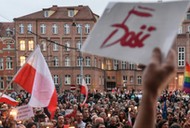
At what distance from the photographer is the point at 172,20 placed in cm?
200

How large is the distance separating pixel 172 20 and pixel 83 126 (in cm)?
722

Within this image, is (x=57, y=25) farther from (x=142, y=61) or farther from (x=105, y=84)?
(x=142, y=61)

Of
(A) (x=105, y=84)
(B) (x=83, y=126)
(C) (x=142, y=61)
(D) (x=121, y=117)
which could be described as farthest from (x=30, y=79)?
(A) (x=105, y=84)

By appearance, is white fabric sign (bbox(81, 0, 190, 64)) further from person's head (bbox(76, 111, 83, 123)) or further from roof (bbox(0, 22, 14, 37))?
roof (bbox(0, 22, 14, 37))

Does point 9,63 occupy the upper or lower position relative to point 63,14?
lower

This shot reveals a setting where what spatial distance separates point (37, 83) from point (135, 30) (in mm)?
5191

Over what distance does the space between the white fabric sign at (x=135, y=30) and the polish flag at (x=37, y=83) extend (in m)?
4.74

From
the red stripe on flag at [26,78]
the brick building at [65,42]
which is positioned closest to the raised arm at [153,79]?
the red stripe on flag at [26,78]

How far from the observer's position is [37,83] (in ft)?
23.5

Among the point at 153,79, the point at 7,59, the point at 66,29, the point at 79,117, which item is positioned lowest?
the point at 79,117

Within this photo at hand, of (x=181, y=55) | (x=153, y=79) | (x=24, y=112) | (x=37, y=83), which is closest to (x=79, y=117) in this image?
(x=24, y=112)

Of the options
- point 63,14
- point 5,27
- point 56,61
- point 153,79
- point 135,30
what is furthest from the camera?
point 5,27

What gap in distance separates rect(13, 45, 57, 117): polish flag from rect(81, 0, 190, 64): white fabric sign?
4744 mm

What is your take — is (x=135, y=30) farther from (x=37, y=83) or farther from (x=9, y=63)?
(x=9, y=63)
